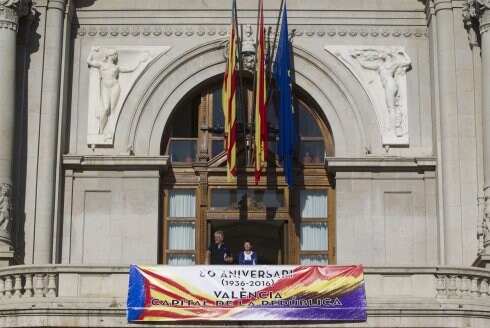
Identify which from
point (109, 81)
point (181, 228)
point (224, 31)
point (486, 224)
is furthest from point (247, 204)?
point (486, 224)

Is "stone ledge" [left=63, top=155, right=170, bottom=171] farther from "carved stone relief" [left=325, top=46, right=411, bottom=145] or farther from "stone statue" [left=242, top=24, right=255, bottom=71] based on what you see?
"carved stone relief" [left=325, top=46, right=411, bottom=145]

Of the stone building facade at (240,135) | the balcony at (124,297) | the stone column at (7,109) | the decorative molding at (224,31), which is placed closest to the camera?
the balcony at (124,297)

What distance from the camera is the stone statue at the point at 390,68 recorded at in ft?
98.0

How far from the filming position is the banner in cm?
2381

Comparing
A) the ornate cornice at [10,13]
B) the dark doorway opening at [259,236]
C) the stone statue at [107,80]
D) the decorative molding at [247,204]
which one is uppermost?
the ornate cornice at [10,13]

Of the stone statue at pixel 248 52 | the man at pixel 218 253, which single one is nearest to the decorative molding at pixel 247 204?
the stone statue at pixel 248 52

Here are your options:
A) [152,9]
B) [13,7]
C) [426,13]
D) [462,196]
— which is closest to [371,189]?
[462,196]

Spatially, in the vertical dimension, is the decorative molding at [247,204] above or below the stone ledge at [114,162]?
below

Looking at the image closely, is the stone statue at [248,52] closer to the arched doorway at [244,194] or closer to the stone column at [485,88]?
the arched doorway at [244,194]

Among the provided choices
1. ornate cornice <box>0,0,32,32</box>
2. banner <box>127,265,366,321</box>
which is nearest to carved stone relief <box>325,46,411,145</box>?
banner <box>127,265,366,321</box>

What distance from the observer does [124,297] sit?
24219 millimetres

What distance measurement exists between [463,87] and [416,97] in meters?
1.37

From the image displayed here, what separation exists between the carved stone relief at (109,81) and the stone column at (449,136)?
6.55m

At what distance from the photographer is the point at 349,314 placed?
937 inches
